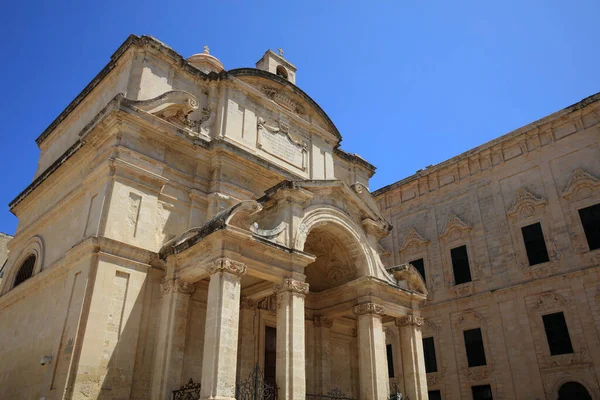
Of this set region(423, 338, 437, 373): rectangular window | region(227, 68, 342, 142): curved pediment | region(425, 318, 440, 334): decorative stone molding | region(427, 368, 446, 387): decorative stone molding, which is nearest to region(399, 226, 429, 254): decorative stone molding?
region(425, 318, 440, 334): decorative stone molding

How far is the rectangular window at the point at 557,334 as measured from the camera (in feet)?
70.4

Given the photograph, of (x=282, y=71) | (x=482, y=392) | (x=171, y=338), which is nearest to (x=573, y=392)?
(x=482, y=392)

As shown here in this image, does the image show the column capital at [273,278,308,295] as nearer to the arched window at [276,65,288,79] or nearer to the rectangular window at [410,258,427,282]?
the arched window at [276,65,288,79]

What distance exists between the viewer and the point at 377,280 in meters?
15.4

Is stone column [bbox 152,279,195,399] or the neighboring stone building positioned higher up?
the neighboring stone building

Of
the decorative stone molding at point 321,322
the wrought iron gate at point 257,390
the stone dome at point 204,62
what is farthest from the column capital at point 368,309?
the stone dome at point 204,62

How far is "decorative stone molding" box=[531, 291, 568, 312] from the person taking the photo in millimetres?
22047

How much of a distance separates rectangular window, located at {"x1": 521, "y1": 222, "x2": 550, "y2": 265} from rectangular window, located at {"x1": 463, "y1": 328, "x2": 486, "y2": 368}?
435 cm

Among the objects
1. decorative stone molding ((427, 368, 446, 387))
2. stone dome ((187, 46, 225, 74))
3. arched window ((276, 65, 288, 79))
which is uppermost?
stone dome ((187, 46, 225, 74))

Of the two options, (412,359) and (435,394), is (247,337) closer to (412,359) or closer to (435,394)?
(412,359)

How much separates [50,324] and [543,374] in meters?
19.6

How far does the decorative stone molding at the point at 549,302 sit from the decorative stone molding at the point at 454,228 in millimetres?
5010

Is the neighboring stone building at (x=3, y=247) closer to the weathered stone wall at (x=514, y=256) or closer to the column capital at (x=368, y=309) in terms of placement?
the weathered stone wall at (x=514, y=256)

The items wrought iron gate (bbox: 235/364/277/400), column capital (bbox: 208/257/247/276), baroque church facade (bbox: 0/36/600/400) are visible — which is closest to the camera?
wrought iron gate (bbox: 235/364/277/400)
